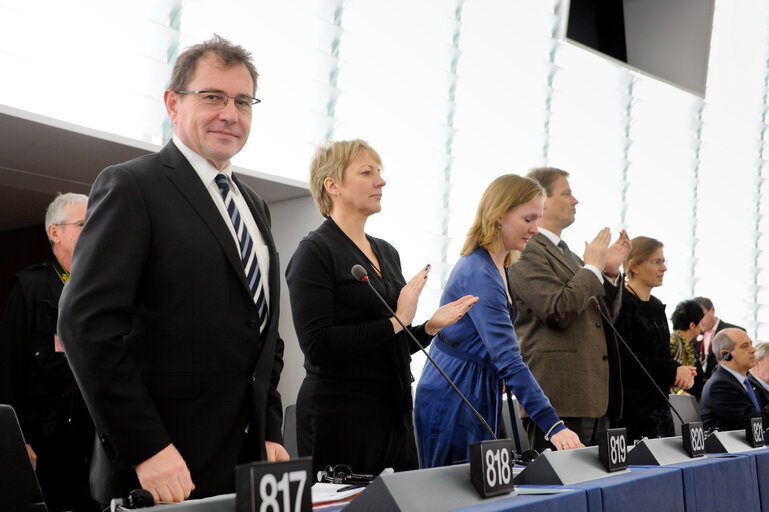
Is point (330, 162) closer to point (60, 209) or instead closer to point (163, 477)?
point (60, 209)

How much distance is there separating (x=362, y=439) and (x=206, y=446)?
0.60 m

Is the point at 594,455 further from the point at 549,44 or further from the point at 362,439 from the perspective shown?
the point at 549,44

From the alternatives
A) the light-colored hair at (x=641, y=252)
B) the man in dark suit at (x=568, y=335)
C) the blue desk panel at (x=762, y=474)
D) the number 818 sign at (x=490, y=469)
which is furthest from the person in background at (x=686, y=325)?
the number 818 sign at (x=490, y=469)

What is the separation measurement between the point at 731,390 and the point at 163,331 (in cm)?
393

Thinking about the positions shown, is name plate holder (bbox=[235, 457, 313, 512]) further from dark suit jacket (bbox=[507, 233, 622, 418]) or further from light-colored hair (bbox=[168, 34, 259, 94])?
dark suit jacket (bbox=[507, 233, 622, 418])

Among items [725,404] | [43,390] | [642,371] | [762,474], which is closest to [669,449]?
[762,474]

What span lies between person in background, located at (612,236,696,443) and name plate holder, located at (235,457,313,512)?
7.22 feet

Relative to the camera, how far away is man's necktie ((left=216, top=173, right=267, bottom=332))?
57.9 inches

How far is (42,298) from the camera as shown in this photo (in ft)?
8.43

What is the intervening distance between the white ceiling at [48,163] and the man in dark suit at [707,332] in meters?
3.33

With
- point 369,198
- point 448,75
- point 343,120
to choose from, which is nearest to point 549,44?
point 448,75

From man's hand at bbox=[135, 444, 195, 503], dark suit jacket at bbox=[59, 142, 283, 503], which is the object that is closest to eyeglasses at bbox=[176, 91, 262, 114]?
dark suit jacket at bbox=[59, 142, 283, 503]

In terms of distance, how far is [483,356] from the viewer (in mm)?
2197

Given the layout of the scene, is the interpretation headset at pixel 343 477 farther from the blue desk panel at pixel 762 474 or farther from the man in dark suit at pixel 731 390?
the man in dark suit at pixel 731 390
